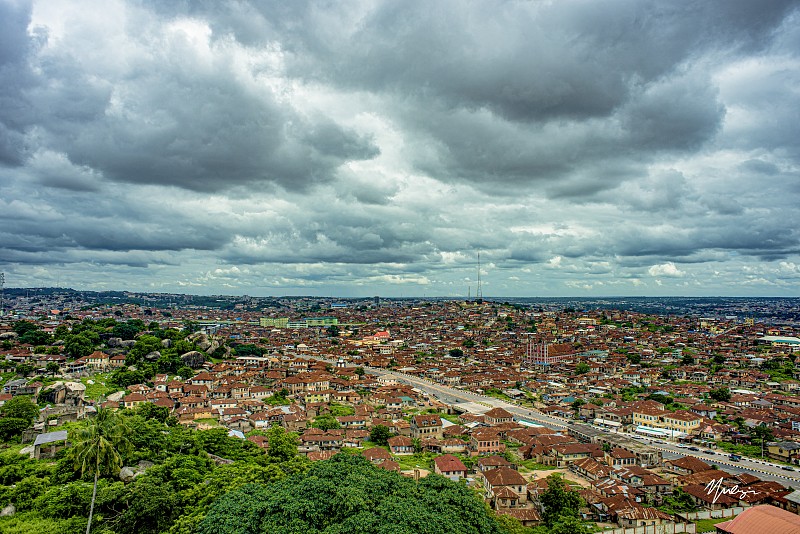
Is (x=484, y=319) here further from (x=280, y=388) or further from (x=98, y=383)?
(x=98, y=383)

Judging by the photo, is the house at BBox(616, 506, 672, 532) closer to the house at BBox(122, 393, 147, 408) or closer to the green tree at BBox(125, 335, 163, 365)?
the house at BBox(122, 393, 147, 408)

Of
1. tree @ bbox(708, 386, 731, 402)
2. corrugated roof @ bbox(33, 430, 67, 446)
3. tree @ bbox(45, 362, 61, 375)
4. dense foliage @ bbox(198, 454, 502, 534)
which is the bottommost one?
tree @ bbox(708, 386, 731, 402)

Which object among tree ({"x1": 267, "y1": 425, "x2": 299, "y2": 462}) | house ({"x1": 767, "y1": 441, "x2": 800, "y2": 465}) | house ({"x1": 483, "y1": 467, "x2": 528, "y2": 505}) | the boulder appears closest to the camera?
house ({"x1": 483, "y1": 467, "x2": 528, "y2": 505})

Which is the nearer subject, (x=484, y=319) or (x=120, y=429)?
(x=120, y=429)

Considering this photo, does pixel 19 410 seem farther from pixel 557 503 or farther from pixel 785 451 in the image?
pixel 785 451

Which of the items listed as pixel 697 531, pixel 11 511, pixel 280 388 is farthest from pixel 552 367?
pixel 11 511

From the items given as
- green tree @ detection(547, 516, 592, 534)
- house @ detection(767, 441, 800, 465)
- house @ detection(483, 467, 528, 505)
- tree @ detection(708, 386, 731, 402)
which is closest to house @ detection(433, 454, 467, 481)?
house @ detection(483, 467, 528, 505)

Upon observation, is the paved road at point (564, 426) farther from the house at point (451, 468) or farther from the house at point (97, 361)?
the house at point (97, 361)

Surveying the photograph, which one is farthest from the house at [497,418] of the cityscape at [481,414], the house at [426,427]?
the house at [426,427]
